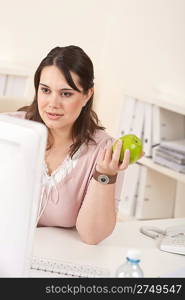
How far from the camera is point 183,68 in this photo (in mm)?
3492

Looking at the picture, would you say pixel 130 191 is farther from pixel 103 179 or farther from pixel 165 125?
pixel 103 179

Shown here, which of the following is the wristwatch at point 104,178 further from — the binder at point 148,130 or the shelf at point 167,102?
the binder at point 148,130

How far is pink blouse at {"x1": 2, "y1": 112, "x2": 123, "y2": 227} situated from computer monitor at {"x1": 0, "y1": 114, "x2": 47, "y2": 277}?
699mm

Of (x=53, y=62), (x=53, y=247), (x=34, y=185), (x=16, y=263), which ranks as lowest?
(x=53, y=247)

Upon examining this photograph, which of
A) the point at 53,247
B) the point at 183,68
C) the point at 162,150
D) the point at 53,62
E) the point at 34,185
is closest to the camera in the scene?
the point at 34,185

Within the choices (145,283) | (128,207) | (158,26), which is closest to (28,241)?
(145,283)

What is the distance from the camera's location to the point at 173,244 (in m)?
1.95

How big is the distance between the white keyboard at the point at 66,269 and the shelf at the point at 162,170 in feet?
5.02

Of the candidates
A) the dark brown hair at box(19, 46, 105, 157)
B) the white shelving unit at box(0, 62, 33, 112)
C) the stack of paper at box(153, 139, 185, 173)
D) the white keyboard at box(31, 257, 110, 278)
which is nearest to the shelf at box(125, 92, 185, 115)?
the stack of paper at box(153, 139, 185, 173)

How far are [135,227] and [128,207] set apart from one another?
4.60ft

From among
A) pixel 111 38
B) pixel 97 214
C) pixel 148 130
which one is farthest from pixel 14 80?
pixel 97 214

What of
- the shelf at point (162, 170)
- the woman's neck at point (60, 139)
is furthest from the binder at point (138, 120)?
the woman's neck at point (60, 139)

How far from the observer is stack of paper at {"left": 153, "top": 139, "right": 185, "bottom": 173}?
3.17 m

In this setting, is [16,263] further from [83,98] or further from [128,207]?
[128,207]
